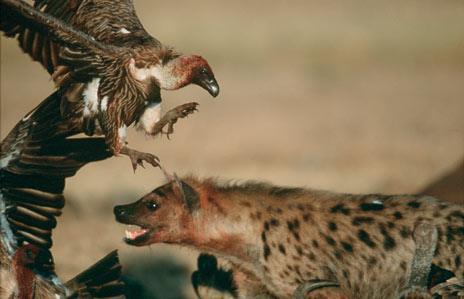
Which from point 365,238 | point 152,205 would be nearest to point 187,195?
point 152,205

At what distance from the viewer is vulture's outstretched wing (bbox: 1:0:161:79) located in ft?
16.5

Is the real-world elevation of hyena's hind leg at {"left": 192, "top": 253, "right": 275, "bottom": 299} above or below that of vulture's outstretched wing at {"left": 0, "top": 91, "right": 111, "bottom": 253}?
below

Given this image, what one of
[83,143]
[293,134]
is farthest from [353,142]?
[83,143]

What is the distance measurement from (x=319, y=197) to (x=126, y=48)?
4.07 feet

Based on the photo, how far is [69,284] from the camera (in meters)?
5.36

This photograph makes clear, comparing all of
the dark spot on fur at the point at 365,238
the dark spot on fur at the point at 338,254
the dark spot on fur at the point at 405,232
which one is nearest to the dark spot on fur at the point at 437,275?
the dark spot on fur at the point at 405,232

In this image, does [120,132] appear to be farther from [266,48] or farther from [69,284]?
[266,48]

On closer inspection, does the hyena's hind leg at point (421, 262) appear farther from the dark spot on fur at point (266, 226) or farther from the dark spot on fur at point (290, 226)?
the dark spot on fur at point (266, 226)

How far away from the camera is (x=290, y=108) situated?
31.4 ft

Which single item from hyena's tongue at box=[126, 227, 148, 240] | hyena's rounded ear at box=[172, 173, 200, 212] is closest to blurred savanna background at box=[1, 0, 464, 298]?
hyena's tongue at box=[126, 227, 148, 240]

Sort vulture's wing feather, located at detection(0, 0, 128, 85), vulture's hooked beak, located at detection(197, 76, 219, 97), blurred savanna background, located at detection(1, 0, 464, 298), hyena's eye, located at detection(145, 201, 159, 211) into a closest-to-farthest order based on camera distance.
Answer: vulture's wing feather, located at detection(0, 0, 128, 85) → vulture's hooked beak, located at detection(197, 76, 219, 97) → hyena's eye, located at detection(145, 201, 159, 211) → blurred savanna background, located at detection(1, 0, 464, 298)

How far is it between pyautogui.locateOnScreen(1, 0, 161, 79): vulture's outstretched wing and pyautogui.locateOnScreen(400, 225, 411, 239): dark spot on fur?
4.74 feet

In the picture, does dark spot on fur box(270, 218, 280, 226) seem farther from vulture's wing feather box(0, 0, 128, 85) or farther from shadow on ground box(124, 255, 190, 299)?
vulture's wing feather box(0, 0, 128, 85)

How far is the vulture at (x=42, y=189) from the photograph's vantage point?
17.3 feet
